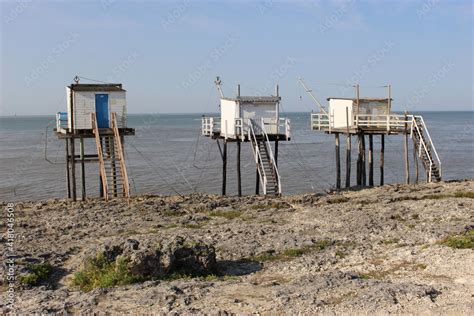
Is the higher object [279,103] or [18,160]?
[279,103]

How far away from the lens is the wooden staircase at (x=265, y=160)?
28109 millimetres

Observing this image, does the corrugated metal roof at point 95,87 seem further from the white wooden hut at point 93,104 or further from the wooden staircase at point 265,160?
the wooden staircase at point 265,160

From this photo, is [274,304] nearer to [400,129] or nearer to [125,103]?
[125,103]

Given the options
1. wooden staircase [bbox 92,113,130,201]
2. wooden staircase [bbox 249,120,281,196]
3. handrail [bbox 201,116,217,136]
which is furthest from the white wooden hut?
wooden staircase [bbox 249,120,281,196]

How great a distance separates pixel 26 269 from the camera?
48.6 feet

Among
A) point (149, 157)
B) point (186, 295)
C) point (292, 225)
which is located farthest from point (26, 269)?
point (149, 157)

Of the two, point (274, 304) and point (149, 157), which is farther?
point (149, 157)

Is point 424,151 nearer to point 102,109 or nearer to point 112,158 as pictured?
point 112,158

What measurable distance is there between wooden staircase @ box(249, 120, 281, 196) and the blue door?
23.5 feet

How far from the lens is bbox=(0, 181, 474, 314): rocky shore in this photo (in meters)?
12.1

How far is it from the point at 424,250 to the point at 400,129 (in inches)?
686

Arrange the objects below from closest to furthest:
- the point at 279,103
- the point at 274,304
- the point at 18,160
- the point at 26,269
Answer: the point at 274,304
the point at 26,269
the point at 279,103
the point at 18,160

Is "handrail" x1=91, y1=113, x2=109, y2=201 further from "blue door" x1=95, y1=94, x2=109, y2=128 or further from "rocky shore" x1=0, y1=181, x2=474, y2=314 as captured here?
"rocky shore" x1=0, y1=181, x2=474, y2=314

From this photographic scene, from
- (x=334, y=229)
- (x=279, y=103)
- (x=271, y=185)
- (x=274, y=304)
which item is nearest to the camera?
(x=274, y=304)
